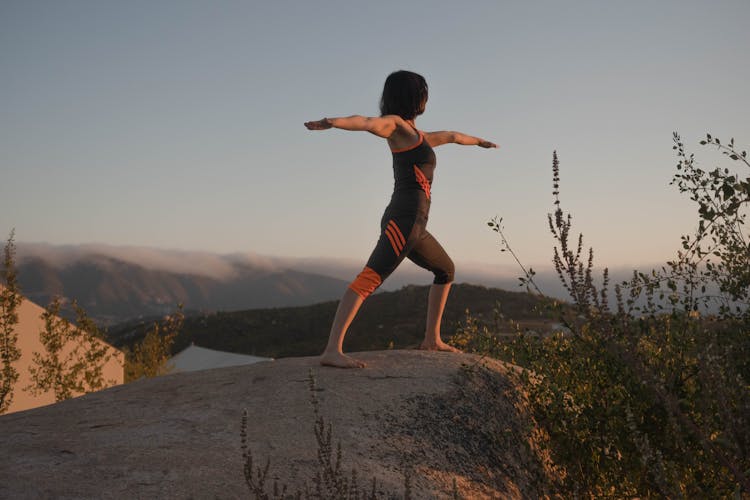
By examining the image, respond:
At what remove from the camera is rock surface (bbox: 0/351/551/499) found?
3180mm

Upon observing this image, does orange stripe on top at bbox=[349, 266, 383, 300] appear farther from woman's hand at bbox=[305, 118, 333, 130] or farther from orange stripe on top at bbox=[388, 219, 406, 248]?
woman's hand at bbox=[305, 118, 333, 130]

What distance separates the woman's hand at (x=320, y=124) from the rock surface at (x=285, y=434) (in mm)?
1824

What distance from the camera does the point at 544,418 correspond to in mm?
4820

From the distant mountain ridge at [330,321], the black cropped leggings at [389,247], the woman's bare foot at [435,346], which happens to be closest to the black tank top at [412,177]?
the black cropped leggings at [389,247]

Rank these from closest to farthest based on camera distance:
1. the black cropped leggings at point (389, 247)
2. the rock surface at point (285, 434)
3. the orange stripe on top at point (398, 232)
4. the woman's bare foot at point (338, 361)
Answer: the rock surface at point (285, 434)
the woman's bare foot at point (338, 361)
the black cropped leggings at point (389, 247)
the orange stripe on top at point (398, 232)

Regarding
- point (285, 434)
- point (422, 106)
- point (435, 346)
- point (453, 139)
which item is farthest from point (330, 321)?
point (285, 434)

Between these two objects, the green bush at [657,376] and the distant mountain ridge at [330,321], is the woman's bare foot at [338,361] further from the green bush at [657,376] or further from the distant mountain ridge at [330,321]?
the distant mountain ridge at [330,321]

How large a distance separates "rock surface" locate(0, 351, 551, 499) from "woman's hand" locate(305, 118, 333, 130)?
1.82 m

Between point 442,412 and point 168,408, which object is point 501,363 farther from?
point 168,408

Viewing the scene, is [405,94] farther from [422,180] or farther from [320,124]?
[320,124]

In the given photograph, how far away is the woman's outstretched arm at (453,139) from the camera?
5.96m

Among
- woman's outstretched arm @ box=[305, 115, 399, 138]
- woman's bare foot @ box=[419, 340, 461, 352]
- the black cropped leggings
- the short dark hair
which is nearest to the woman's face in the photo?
the short dark hair

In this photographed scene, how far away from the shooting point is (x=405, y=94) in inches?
219

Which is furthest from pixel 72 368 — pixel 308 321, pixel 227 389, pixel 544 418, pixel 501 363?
pixel 308 321
